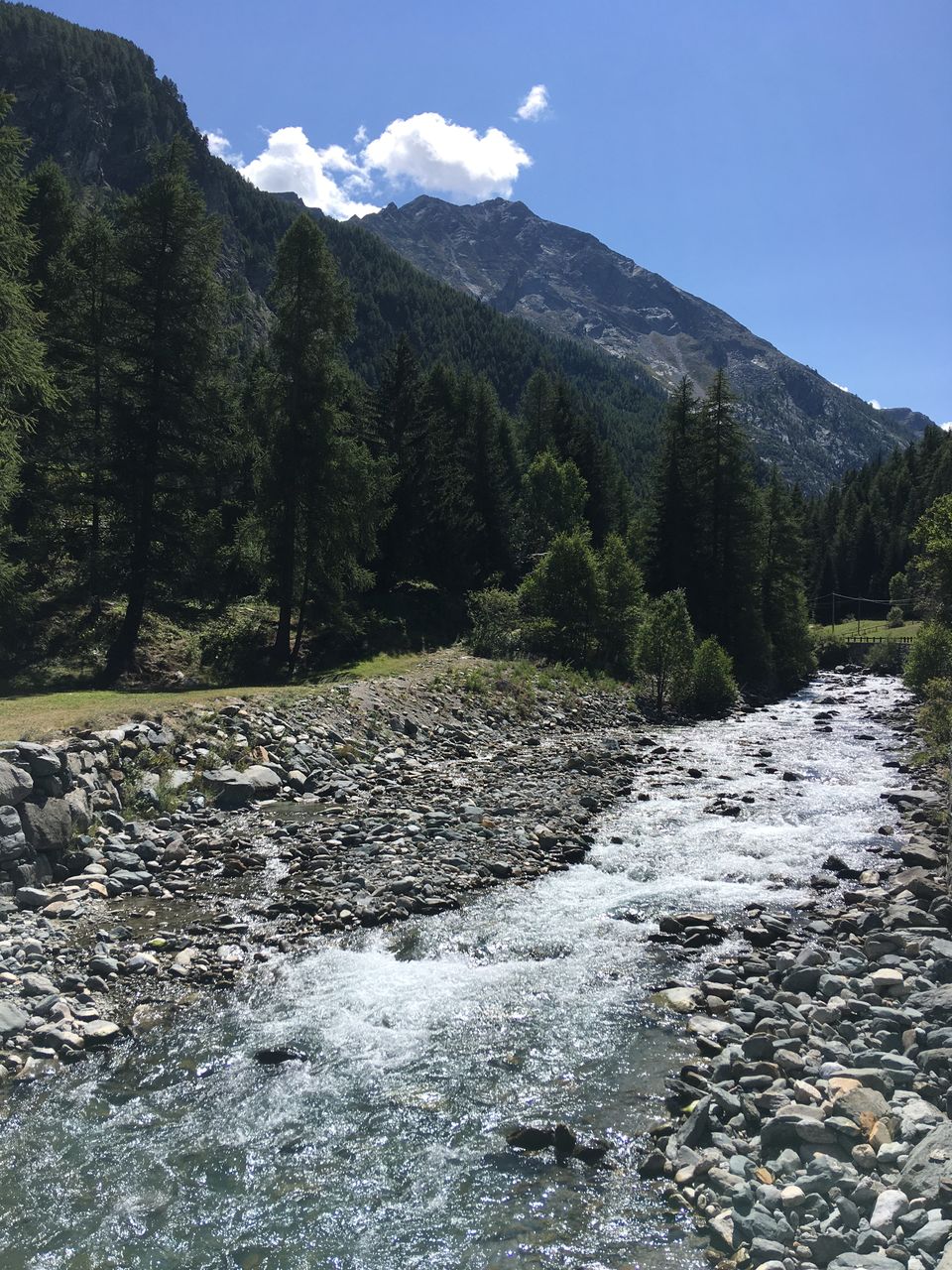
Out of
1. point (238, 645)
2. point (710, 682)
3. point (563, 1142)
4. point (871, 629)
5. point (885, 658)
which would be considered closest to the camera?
point (563, 1142)

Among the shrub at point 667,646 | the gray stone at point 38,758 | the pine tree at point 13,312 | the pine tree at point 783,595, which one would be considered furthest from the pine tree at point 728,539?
the gray stone at point 38,758

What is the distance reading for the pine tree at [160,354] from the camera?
24391mm

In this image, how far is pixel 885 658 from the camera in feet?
220

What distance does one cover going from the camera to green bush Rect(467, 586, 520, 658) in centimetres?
3750

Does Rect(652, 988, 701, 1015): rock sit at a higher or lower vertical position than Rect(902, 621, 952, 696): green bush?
lower

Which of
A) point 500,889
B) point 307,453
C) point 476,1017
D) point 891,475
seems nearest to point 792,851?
point 500,889

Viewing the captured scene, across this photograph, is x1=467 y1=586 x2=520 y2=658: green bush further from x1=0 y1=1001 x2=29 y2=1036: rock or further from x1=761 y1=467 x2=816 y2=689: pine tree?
x1=0 y1=1001 x2=29 y2=1036: rock

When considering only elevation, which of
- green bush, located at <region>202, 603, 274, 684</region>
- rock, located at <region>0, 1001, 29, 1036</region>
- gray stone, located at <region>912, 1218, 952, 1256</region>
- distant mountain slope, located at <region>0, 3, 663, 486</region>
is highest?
distant mountain slope, located at <region>0, 3, 663, 486</region>

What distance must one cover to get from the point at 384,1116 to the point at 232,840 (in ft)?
27.3

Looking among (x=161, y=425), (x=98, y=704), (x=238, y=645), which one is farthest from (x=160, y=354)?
(x=98, y=704)

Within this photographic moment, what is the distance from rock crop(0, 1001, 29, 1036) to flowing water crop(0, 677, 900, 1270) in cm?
92

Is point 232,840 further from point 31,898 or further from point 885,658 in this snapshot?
point 885,658

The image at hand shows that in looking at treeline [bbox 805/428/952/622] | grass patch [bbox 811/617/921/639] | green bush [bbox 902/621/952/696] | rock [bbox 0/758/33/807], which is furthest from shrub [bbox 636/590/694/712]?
treeline [bbox 805/428/952/622]

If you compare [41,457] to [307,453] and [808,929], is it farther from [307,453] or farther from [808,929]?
[808,929]
